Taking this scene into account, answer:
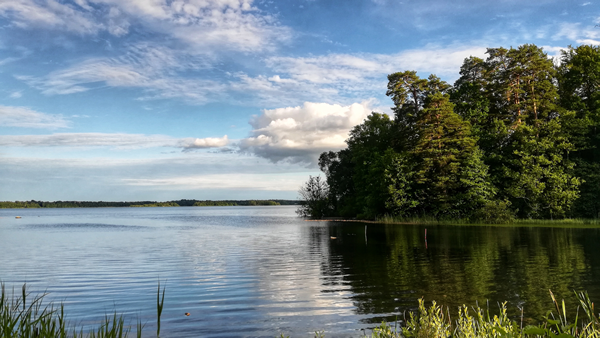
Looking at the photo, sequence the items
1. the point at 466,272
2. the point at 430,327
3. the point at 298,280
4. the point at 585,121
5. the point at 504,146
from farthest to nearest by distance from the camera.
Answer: the point at 504,146, the point at 585,121, the point at 466,272, the point at 298,280, the point at 430,327

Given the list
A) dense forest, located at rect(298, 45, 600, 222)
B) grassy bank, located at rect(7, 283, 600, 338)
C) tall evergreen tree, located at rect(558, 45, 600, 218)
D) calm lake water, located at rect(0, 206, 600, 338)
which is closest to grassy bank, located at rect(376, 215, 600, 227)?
dense forest, located at rect(298, 45, 600, 222)

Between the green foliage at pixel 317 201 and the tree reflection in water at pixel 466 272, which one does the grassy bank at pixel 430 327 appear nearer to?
the tree reflection in water at pixel 466 272

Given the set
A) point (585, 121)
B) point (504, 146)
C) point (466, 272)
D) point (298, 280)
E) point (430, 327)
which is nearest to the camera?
point (430, 327)

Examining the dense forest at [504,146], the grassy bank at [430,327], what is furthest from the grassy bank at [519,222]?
the grassy bank at [430,327]

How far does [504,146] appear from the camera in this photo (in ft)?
190

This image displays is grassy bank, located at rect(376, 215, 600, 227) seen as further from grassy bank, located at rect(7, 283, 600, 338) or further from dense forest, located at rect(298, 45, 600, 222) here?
grassy bank, located at rect(7, 283, 600, 338)

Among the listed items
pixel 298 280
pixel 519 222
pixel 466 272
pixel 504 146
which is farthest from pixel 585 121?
pixel 298 280

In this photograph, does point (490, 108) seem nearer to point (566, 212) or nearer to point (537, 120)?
point (537, 120)

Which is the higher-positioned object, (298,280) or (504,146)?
(504,146)

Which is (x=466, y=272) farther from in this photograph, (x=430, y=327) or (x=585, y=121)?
(x=585, y=121)

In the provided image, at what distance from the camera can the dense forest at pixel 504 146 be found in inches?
2039

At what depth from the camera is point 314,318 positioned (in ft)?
40.4

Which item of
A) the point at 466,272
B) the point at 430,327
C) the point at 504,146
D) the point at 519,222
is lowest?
the point at 519,222

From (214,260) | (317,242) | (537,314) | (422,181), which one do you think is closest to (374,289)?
(537,314)
